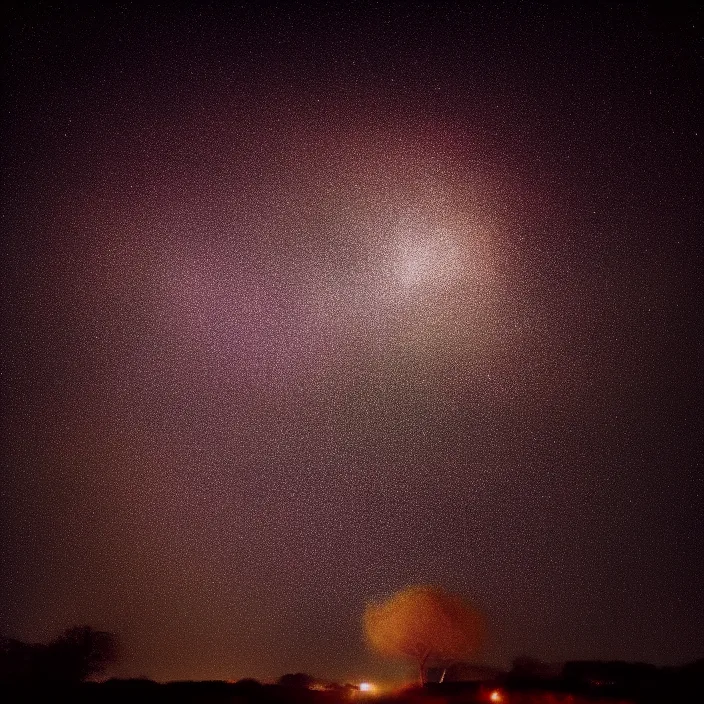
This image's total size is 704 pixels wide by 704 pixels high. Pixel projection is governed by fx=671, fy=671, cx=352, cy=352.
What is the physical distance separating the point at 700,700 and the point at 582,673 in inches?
917

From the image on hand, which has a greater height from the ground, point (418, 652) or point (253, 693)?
point (418, 652)

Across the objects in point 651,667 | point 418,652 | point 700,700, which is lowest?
point 700,700

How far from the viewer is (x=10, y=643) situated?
65.4 meters

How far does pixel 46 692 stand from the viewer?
124ft

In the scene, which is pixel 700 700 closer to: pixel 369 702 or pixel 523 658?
pixel 369 702

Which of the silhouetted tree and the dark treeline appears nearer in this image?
the dark treeline

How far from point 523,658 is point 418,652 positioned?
25.1 metres

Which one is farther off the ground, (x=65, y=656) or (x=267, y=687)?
(x=65, y=656)

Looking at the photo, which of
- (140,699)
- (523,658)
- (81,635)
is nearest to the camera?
(140,699)

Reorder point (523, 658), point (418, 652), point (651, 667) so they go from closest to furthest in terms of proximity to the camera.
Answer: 1. point (651, 667)
2. point (418, 652)
3. point (523, 658)

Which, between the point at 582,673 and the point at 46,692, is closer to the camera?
the point at 46,692

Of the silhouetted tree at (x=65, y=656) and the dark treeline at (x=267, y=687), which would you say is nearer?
the dark treeline at (x=267, y=687)

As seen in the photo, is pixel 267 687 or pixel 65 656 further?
pixel 65 656

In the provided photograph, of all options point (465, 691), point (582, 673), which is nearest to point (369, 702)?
point (465, 691)
